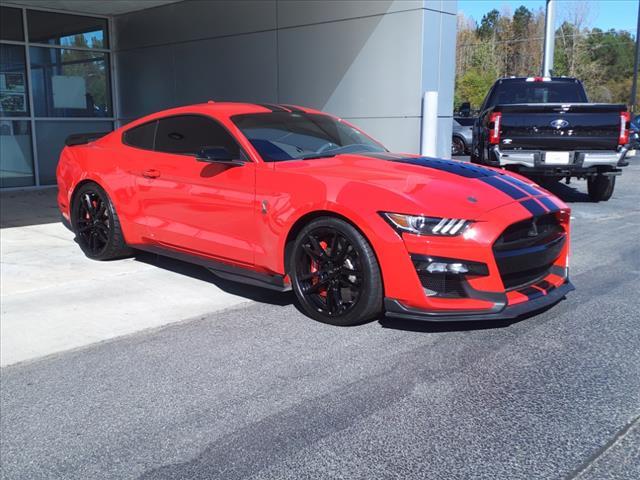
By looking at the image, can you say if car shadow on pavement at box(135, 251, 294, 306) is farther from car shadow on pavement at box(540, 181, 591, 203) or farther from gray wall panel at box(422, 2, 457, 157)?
car shadow on pavement at box(540, 181, 591, 203)

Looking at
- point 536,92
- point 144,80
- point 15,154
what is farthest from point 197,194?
point 144,80

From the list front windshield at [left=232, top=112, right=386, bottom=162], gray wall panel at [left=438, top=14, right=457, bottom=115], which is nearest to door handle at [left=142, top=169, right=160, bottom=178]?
front windshield at [left=232, top=112, right=386, bottom=162]

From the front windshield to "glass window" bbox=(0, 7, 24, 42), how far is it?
838cm

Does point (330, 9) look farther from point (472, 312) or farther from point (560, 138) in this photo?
point (472, 312)

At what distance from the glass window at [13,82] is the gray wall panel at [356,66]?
4915 millimetres

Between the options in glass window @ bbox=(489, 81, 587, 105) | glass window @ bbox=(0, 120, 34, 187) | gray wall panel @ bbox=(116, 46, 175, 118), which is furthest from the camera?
gray wall panel @ bbox=(116, 46, 175, 118)

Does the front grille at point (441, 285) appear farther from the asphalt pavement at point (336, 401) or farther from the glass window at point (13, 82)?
the glass window at point (13, 82)

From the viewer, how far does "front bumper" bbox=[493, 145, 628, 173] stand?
9578 mm

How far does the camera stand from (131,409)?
3.34m

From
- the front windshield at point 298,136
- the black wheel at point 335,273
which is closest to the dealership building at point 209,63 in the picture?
the front windshield at point 298,136

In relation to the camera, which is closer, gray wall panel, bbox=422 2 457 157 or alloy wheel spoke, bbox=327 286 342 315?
alloy wheel spoke, bbox=327 286 342 315

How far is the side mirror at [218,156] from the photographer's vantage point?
195 inches

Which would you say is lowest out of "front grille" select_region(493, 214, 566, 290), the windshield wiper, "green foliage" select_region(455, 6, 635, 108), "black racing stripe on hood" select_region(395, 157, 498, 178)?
"front grille" select_region(493, 214, 566, 290)

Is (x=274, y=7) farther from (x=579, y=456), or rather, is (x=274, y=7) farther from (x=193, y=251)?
(x=579, y=456)
